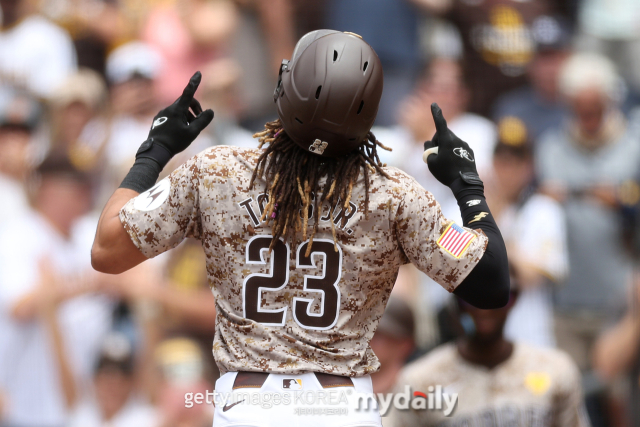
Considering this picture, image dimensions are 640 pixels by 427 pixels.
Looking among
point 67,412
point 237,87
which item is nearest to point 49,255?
point 67,412

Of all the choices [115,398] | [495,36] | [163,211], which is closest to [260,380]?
[163,211]

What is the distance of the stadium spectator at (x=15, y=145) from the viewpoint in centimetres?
580

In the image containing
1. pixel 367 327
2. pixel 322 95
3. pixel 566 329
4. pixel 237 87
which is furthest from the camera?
pixel 237 87

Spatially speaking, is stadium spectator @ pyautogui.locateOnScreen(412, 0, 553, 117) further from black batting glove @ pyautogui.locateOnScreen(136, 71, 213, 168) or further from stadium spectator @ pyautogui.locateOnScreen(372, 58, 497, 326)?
black batting glove @ pyautogui.locateOnScreen(136, 71, 213, 168)

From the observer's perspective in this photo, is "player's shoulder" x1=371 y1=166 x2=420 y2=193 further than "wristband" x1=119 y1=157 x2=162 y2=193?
No

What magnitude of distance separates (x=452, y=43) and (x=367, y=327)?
4487 millimetres

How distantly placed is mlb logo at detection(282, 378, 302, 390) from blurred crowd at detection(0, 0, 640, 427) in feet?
9.99

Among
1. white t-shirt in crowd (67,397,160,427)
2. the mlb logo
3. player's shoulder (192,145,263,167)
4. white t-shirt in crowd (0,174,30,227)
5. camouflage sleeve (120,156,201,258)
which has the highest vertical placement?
player's shoulder (192,145,263,167)

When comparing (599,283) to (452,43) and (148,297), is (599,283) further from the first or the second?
(148,297)

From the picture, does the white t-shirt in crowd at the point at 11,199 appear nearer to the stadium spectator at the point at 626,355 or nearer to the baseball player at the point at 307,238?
the baseball player at the point at 307,238

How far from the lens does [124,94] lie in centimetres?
603

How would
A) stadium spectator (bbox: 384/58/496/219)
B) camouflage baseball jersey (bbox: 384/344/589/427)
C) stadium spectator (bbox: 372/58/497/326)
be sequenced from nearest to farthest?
camouflage baseball jersey (bbox: 384/344/589/427), stadium spectator (bbox: 372/58/497/326), stadium spectator (bbox: 384/58/496/219)

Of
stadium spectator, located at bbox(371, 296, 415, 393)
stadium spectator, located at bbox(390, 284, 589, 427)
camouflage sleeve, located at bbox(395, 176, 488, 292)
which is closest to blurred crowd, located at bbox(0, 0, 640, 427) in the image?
stadium spectator, located at bbox(371, 296, 415, 393)

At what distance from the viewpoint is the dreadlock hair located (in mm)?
1951
